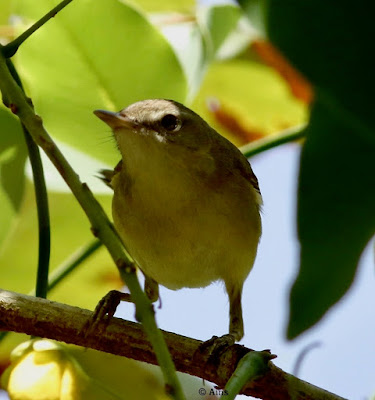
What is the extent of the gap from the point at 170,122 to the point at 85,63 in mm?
330

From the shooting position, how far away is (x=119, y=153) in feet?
4.17

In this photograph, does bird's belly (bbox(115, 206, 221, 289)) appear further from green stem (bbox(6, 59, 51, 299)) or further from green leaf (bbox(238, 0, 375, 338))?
green leaf (bbox(238, 0, 375, 338))

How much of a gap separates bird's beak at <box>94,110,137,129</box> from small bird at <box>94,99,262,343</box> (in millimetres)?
32

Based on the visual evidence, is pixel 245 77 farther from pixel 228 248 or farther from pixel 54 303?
pixel 54 303

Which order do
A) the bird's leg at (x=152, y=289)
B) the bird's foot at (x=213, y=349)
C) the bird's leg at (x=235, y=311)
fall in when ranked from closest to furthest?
the bird's foot at (x=213, y=349) → the bird's leg at (x=235, y=311) → the bird's leg at (x=152, y=289)

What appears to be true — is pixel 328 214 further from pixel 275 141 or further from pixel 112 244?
pixel 275 141

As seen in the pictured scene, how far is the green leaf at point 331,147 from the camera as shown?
32 centimetres

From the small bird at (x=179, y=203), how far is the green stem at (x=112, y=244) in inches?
26.6

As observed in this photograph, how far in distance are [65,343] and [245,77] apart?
0.87m

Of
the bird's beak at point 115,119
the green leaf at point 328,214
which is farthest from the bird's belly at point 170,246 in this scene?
the green leaf at point 328,214

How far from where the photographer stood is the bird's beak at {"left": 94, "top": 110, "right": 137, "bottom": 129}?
1021 millimetres

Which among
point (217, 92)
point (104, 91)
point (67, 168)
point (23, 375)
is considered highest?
point (217, 92)

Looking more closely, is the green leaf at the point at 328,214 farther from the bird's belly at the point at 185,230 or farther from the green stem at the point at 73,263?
the bird's belly at the point at 185,230

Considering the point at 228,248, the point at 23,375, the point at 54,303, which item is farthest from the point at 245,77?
the point at 23,375
